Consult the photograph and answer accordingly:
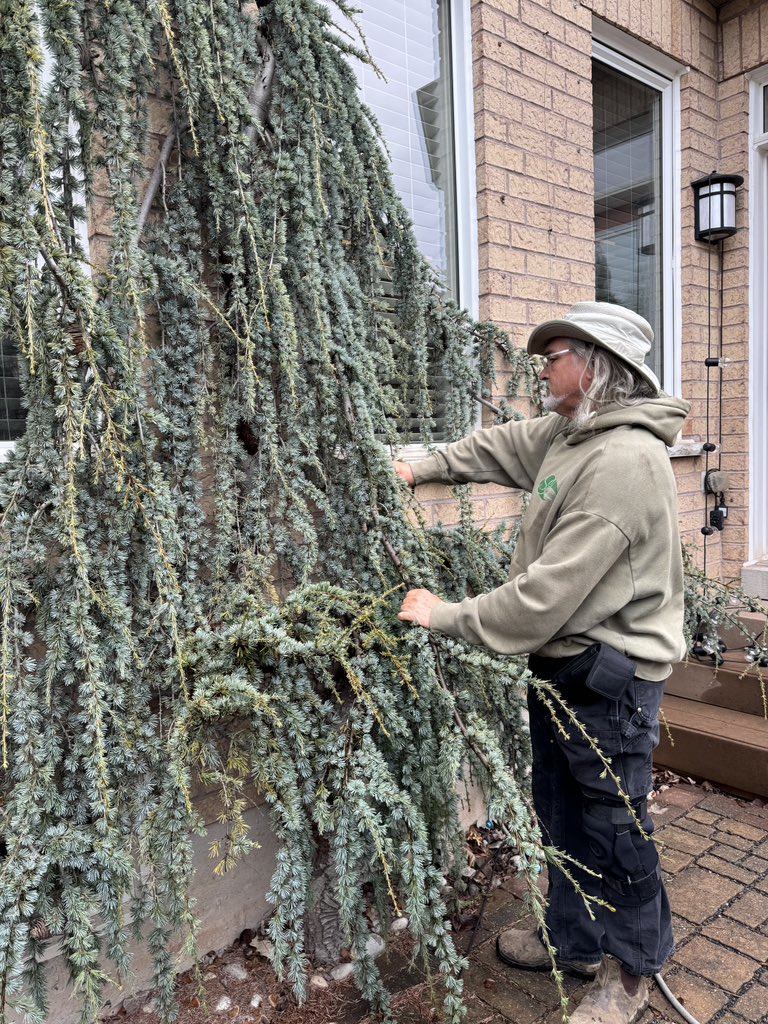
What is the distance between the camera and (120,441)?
1711 mm

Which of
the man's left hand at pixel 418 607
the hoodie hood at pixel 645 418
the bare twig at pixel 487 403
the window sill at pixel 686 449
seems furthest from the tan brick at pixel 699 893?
the window sill at pixel 686 449

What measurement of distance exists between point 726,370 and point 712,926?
10.9 feet

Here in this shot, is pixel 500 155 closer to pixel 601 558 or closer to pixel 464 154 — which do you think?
pixel 464 154

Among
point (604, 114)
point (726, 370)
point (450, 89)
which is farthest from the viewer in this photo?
point (726, 370)

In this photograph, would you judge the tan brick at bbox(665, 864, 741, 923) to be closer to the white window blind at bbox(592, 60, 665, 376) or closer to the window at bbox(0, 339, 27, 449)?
the window at bbox(0, 339, 27, 449)

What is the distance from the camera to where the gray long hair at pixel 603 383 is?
197cm

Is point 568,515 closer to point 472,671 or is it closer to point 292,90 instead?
point 472,671

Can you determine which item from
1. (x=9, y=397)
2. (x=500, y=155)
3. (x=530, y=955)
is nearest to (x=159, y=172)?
(x=9, y=397)

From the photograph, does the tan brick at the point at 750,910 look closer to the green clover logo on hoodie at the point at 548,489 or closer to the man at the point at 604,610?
the man at the point at 604,610

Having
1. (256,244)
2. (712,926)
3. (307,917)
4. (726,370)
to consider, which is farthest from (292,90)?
(726,370)

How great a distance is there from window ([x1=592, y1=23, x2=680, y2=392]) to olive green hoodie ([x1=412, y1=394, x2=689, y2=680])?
237cm

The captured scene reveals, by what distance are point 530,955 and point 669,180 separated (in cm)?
420

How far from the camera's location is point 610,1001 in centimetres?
206

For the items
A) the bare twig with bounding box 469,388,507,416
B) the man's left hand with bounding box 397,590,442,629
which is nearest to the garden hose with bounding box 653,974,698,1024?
the man's left hand with bounding box 397,590,442,629
